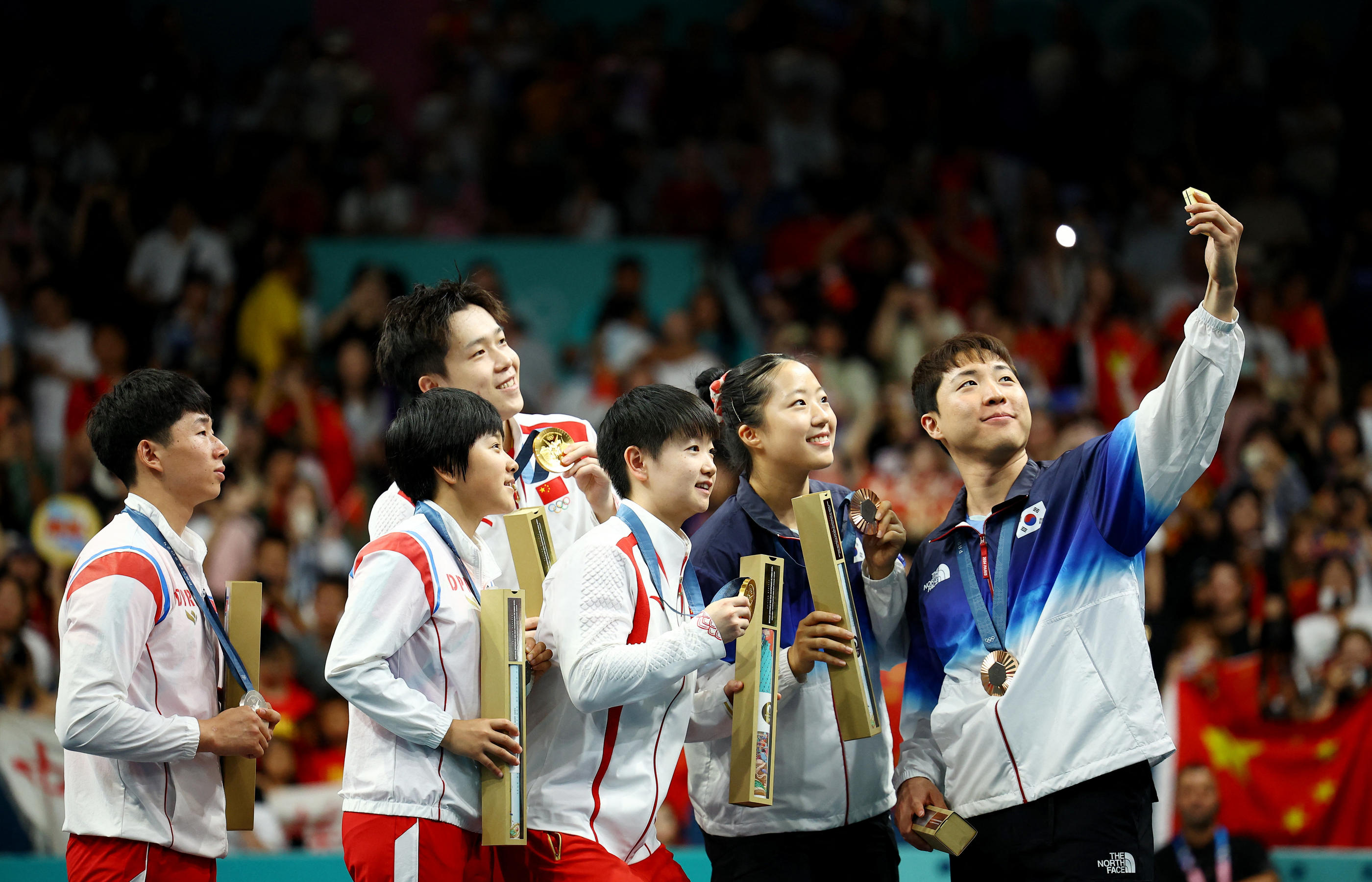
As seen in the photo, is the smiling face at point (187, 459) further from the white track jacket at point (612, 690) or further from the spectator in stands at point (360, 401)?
the spectator in stands at point (360, 401)

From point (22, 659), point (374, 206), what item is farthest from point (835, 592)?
point (374, 206)

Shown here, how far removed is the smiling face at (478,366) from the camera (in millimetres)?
4230

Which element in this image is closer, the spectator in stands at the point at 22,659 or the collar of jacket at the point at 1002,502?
the collar of jacket at the point at 1002,502

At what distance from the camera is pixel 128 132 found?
11078mm

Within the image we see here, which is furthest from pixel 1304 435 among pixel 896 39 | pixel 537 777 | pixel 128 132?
pixel 128 132

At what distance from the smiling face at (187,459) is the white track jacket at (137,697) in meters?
0.10

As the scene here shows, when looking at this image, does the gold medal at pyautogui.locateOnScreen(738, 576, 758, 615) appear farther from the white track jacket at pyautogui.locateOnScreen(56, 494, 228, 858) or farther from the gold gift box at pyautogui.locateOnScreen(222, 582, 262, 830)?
the white track jacket at pyautogui.locateOnScreen(56, 494, 228, 858)

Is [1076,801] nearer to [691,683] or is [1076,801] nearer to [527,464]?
[691,683]

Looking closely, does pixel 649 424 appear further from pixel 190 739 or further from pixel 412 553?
pixel 190 739

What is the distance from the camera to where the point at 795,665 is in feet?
12.3

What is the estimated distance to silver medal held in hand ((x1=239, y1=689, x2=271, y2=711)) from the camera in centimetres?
365

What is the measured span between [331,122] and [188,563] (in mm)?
8642

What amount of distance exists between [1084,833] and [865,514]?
1.03m

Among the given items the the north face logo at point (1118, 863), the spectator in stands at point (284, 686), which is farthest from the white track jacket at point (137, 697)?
the spectator in stands at point (284, 686)
